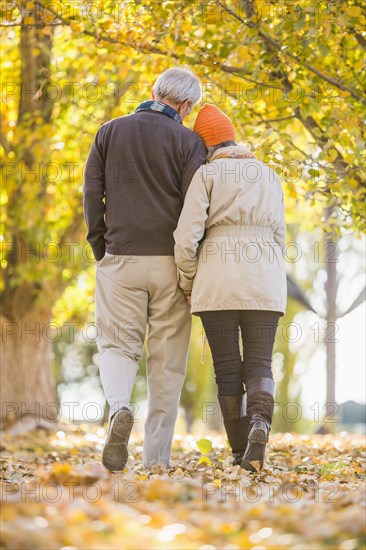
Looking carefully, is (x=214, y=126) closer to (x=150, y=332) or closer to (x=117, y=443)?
(x=150, y=332)

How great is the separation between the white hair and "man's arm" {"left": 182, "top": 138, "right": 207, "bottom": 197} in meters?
0.32

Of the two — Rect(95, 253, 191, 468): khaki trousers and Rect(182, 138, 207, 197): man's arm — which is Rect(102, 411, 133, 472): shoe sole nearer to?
Rect(95, 253, 191, 468): khaki trousers

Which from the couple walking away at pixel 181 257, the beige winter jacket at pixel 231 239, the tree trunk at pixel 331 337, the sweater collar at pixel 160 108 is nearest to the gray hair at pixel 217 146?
the couple walking away at pixel 181 257

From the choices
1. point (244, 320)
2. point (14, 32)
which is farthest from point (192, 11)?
point (14, 32)

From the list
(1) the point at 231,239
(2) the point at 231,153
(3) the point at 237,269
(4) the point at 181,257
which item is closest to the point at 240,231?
(1) the point at 231,239

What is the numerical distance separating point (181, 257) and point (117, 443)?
3.70ft

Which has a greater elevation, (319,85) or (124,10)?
(124,10)

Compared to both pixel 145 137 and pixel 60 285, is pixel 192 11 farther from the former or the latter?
pixel 60 285

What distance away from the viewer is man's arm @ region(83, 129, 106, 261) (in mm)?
4957

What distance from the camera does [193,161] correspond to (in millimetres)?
4891

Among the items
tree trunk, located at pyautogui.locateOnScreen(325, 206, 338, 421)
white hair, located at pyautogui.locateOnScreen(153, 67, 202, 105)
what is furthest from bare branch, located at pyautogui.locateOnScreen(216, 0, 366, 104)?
tree trunk, located at pyautogui.locateOnScreen(325, 206, 338, 421)

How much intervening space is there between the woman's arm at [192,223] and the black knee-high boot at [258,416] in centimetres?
79

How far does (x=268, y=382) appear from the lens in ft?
15.6

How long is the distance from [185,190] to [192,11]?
7.97 ft
